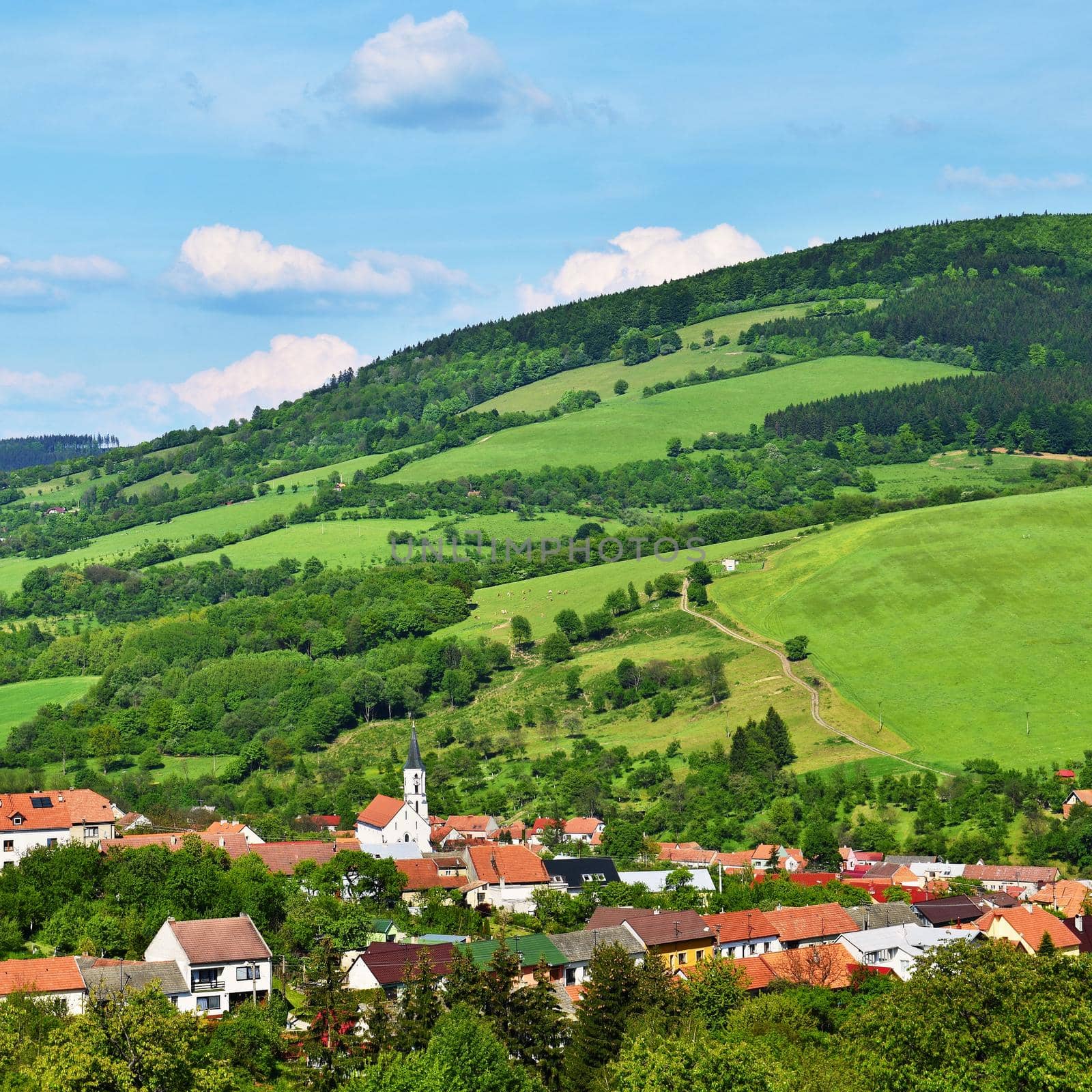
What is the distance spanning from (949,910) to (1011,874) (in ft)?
70.1

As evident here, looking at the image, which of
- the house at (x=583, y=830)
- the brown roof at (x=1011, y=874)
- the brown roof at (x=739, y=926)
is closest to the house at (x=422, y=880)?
the brown roof at (x=739, y=926)

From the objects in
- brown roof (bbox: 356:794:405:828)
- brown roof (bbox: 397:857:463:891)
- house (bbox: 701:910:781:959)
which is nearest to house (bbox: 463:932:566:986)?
house (bbox: 701:910:781:959)

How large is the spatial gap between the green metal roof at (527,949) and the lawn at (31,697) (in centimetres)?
11287

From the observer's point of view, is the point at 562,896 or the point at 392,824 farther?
the point at 392,824

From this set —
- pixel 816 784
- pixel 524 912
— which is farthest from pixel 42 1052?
pixel 816 784

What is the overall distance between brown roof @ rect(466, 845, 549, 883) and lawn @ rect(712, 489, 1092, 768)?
150 ft

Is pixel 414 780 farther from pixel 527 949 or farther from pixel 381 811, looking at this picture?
pixel 527 949

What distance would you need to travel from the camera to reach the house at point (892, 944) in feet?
260

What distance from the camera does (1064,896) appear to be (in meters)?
100

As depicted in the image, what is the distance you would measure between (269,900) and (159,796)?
2587 inches

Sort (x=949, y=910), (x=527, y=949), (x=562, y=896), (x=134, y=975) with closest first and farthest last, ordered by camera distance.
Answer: (x=134, y=975) < (x=527, y=949) < (x=949, y=910) < (x=562, y=896)

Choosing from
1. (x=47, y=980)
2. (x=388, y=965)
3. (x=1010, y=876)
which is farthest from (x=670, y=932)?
(x=1010, y=876)

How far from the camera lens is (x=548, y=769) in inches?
5876

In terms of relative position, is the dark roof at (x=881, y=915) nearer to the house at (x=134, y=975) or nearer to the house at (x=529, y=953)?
the house at (x=529, y=953)
